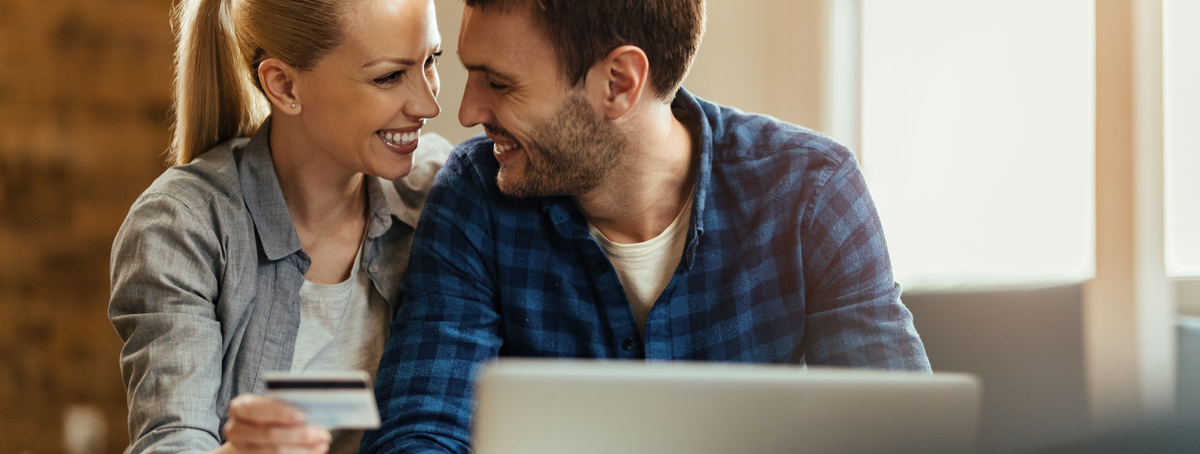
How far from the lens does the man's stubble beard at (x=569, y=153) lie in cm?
114

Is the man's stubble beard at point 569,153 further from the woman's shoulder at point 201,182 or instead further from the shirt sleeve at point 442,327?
the woman's shoulder at point 201,182

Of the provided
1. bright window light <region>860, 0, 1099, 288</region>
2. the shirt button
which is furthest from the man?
bright window light <region>860, 0, 1099, 288</region>

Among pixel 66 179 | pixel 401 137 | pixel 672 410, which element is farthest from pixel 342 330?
pixel 66 179

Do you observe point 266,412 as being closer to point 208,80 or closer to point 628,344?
point 628,344

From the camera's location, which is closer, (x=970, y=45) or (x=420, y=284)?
(x=420, y=284)

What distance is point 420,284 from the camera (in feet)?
3.80

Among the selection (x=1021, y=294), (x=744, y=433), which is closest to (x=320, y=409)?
(x=744, y=433)

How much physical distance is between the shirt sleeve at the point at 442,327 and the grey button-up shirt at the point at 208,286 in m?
0.12

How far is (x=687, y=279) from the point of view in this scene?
1148 mm

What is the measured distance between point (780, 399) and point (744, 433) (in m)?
0.03

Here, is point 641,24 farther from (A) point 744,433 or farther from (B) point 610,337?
(A) point 744,433

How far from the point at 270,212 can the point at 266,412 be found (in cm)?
58

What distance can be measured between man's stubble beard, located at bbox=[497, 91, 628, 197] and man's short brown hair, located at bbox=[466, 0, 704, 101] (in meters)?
0.05

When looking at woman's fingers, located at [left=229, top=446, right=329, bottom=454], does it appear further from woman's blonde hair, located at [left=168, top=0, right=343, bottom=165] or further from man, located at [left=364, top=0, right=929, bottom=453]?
woman's blonde hair, located at [left=168, top=0, right=343, bottom=165]
